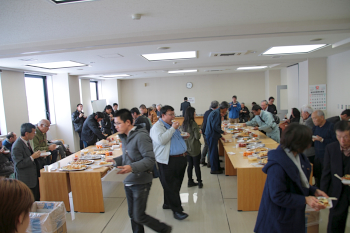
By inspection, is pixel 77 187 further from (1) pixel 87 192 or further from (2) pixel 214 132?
(2) pixel 214 132

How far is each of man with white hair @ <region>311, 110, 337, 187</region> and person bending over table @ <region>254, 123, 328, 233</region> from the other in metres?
1.85

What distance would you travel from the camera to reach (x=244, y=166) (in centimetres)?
312

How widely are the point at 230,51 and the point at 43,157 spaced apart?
14.2ft

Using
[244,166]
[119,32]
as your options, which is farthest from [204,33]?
[244,166]

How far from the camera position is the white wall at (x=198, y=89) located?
463 inches

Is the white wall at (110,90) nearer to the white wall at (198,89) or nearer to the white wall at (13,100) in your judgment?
the white wall at (198,89)

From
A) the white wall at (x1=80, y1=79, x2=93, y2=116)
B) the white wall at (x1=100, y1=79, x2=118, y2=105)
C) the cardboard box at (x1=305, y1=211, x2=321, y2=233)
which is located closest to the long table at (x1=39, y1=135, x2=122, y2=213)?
the cardboard box at (x1=305, y1=211, x2=321, y2=233)

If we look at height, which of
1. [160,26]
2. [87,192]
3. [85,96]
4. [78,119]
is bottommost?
[87,192]

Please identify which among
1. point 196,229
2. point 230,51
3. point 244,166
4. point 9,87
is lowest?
point 196,229

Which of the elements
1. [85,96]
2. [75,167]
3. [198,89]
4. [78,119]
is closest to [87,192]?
[75,167]

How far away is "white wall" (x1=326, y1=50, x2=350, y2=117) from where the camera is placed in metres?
5.60

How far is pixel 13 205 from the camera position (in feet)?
2.77

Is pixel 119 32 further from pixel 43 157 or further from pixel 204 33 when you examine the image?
pixel 43 157

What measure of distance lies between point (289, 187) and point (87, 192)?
296cm
